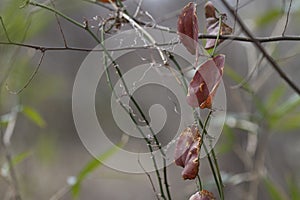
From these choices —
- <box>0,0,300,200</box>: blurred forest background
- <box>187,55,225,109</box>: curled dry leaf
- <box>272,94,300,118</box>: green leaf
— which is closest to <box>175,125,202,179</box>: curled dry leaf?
<box>187,55,225,109</box>: curled dry leaf

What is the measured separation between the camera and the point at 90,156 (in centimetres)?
229

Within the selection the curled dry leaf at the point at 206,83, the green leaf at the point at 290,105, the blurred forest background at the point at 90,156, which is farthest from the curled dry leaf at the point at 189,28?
the green leaf at the point at 290,105

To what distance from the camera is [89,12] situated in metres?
2.01

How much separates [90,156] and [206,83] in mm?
1969

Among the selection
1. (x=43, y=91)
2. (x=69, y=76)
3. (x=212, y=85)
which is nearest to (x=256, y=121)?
(x=212, y=85)

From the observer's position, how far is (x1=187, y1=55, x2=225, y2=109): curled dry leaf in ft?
1.20

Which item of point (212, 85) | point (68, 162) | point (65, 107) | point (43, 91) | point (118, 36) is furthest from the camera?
point (68, 162)

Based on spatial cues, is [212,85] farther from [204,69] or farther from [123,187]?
[123,187]

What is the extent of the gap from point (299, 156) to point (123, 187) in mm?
973

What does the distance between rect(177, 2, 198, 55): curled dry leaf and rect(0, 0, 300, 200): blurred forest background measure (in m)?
0.18

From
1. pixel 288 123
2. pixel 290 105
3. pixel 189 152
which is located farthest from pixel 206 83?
pixel 288 123

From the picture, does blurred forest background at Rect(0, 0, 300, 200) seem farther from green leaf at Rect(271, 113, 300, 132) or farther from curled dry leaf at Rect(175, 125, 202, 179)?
curled dry leaf at Rect(175, 125, 202, 179)

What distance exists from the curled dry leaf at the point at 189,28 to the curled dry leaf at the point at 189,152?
0.22 ft

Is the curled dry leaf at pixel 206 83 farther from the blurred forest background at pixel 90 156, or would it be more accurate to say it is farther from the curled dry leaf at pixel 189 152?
the blurred forest background at pixel 90 156
